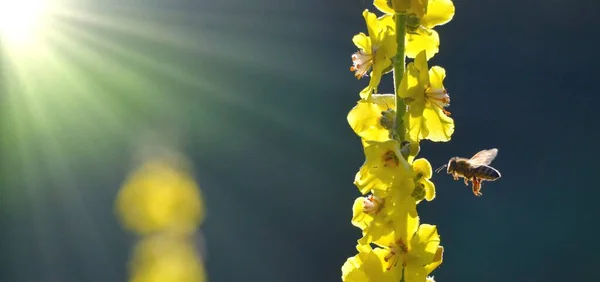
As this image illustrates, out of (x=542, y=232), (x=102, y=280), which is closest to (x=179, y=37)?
(x=102, y=280)

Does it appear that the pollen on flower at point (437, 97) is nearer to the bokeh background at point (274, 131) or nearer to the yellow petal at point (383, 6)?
the yellow petal at point (383, 6)

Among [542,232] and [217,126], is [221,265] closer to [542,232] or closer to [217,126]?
[217,126]

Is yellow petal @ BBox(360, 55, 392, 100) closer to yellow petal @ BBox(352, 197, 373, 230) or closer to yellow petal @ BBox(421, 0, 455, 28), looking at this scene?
yellow petal @ BBox(421, 0, 455, 28)

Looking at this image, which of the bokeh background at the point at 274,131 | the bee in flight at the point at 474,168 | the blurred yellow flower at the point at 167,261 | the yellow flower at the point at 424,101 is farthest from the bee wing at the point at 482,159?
the bokeh background at the point at 274,131

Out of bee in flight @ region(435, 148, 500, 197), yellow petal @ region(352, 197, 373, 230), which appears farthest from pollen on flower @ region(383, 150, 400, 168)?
bee in flight @ region(435, 148, 500, 197)

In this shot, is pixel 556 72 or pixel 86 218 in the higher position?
pixel 556 72
